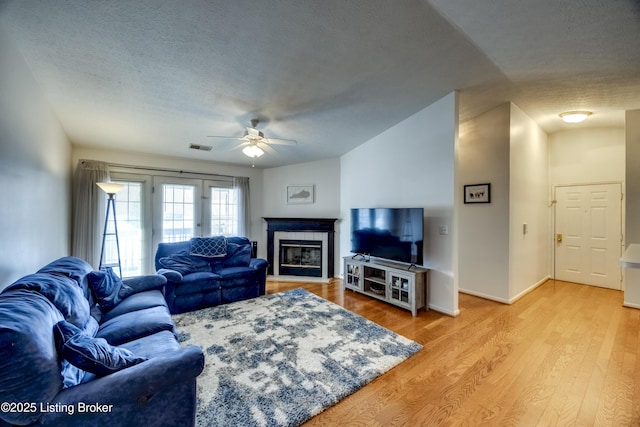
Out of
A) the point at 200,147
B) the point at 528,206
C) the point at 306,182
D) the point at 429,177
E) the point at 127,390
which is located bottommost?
the point at 127,390

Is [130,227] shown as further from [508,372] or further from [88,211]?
[508,372]

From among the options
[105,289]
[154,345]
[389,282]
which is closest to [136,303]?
[105,289]

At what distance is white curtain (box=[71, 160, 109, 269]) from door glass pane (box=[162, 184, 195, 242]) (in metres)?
0.91

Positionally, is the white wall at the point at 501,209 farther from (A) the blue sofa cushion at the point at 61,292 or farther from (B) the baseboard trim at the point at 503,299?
(A) the blue sofa cushion at the point at 61,292

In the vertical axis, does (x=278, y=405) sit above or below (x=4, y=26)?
below

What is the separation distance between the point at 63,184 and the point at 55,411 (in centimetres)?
361

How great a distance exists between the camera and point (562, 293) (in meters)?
4.06

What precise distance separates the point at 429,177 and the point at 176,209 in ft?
14.8

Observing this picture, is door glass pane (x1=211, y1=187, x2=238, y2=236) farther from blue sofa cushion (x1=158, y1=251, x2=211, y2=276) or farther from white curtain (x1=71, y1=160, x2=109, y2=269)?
white curtain (x1=71, y1=160, x2=109, y2=269)

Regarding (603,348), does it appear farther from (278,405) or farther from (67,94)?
(67,94)

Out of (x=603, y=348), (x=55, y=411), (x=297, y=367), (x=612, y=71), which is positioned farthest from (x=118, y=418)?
(x=612, y=71)

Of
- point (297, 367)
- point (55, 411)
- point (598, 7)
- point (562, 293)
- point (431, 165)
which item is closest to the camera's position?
point (55, 411)

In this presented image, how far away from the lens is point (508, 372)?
6.81 feet

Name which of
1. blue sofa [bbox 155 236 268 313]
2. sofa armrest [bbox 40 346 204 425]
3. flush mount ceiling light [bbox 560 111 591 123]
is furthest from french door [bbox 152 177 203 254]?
flush mount ceiling light [bbox 560 111 591 123]
